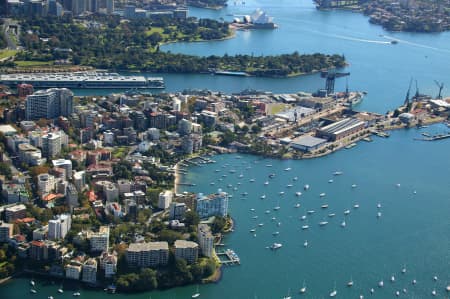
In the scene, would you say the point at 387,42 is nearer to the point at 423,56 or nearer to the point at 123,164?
the point at 423,56

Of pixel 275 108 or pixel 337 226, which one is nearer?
pixel 337 226

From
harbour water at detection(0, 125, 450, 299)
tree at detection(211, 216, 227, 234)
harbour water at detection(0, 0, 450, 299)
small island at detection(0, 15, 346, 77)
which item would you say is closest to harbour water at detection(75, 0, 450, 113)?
harbour water at detection(0, 0, 450, 299)

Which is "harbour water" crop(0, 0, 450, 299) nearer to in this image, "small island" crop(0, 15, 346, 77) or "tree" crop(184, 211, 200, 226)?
"tree" crop(184, 211, 200, 226)

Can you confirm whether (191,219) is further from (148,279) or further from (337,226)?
(337,226)

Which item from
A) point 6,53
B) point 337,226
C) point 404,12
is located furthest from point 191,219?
point 404,12

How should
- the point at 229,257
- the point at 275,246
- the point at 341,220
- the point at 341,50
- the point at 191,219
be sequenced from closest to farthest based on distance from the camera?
the point at 229,257 < the point at 275,246 < the point at 191,219 < the point at 341,220 < the point at 341,50

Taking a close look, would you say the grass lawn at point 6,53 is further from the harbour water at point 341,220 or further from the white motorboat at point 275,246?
the white motorboat at point 275,246

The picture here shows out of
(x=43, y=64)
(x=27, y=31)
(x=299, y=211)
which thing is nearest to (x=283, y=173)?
(x=299, y=211)
